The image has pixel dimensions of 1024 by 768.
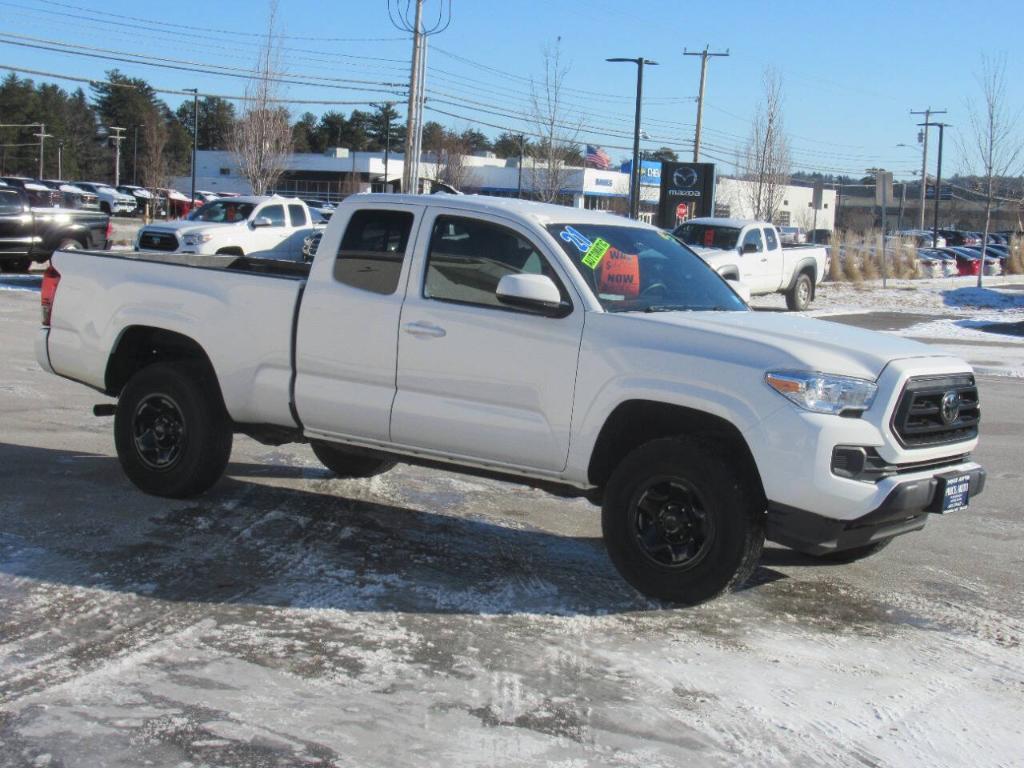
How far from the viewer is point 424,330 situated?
6.16 meters

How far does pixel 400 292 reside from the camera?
631cm

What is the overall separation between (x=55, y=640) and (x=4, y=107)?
108369 millimetres

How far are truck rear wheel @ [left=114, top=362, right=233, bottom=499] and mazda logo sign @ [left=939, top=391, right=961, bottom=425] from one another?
13.3 ft

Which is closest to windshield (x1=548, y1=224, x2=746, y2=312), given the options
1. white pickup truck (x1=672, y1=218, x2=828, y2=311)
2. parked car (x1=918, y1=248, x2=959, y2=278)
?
white pickup truck (x1=672, y1=218, x2=828, y2=311)

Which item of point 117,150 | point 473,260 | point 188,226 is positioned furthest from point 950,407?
point 117,150

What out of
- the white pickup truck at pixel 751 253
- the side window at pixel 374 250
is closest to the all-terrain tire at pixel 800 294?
the white pickup truck at pixel 751 253

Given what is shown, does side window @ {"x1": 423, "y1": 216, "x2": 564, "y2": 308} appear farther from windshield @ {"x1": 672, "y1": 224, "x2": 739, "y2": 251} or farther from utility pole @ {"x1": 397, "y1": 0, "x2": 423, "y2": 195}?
utility pole @ {"x1": 397, "y1": 0, "x2": 423, "y2": 195}

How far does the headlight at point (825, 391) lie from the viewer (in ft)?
17.0

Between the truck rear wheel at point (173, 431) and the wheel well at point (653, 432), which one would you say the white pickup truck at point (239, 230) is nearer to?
the truck rear wheel at point (173, 431)

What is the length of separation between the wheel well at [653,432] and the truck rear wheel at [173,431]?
8.15 ft

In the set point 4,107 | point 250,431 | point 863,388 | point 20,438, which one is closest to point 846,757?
point 863,388

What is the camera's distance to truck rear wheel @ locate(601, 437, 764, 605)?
537 cm

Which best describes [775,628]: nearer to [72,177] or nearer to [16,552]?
[16,552]

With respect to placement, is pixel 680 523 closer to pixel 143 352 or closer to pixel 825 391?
pixel 825 391
